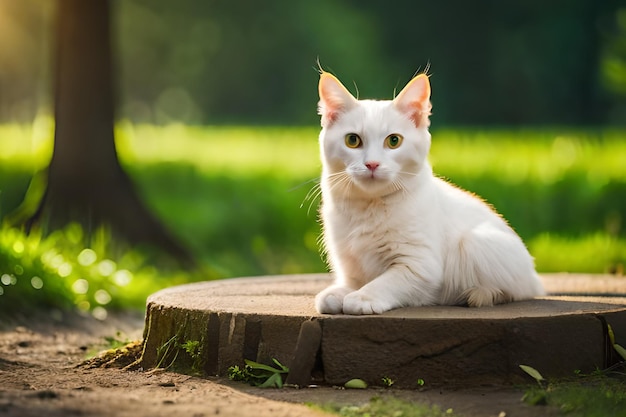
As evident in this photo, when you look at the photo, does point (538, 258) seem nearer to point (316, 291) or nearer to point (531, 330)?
point (316, 291)

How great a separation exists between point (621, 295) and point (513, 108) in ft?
48.5

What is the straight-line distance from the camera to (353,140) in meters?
4.13

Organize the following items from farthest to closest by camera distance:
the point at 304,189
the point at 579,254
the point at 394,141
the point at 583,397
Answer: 1. the point at 304,189
2. the point at 579,254
3. the point at 394,141
4. the point at 583,397

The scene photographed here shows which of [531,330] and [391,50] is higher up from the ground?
[391,50]

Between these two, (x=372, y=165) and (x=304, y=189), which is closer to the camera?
(x=372, y=165)

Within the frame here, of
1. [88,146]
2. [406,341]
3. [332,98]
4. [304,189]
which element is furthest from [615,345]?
[304,189]

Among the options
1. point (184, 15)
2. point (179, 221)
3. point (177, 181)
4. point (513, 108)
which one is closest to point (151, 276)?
point (179, 221)

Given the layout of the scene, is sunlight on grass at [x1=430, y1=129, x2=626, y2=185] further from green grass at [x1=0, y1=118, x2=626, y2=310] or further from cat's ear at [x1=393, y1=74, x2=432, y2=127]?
cat's ear at [x1=393, y1=74, x2=432, y2=127]

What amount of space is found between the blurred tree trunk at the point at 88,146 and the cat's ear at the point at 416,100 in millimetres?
4298

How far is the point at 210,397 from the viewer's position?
3.68 m

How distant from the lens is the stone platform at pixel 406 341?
3822 mm

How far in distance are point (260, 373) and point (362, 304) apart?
0.56 metres

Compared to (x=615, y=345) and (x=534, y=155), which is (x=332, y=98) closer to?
(x=615, y=345)

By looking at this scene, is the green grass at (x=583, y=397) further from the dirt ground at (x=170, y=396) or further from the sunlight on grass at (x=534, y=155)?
the sunlight on grass at (x=534, y=155)
